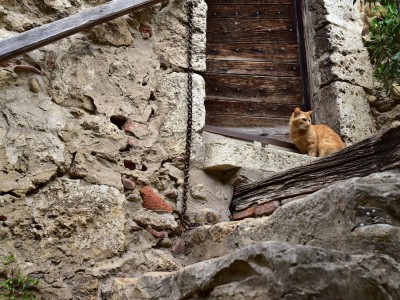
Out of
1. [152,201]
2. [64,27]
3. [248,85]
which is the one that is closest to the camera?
[64,27]

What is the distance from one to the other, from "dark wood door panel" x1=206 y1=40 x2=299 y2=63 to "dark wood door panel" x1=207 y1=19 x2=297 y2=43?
0.12ft

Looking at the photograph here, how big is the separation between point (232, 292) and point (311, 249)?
0.25 metres

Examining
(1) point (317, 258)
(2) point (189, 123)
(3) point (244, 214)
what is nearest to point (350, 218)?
(1) point (317, 258)

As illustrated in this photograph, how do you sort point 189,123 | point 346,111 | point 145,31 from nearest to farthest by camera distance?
point 189,123 < point 145,31 < point 346,111

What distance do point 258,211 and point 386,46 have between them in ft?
6.00

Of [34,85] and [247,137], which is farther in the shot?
[247,137]

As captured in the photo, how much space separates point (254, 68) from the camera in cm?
412

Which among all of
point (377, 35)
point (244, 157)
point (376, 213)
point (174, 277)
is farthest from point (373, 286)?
point (377, 35)

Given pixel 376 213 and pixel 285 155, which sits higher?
pixel 285 155

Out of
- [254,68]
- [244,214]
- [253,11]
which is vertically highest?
[253,11]

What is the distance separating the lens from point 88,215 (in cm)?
257

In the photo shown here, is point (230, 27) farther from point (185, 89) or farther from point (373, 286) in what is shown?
point (373, 286)

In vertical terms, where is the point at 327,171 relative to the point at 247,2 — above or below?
below

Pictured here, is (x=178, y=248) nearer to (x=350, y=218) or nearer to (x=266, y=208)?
(x=266, y=208)
